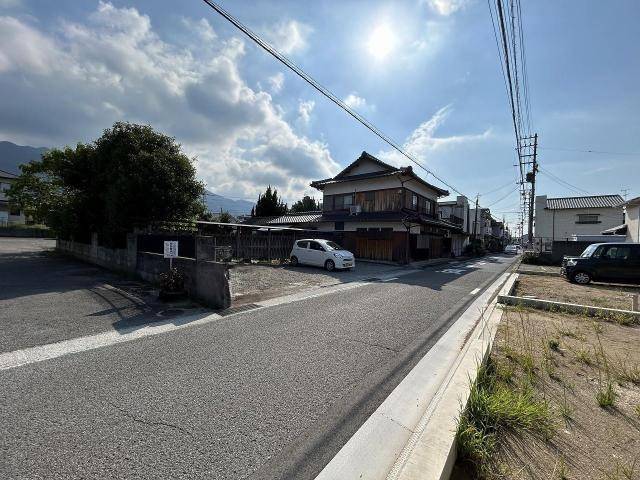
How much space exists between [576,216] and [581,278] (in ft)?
84.5

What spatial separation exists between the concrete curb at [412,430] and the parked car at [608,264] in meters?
11.8

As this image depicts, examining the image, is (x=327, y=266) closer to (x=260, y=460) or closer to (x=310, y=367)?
(x=310, y=367)

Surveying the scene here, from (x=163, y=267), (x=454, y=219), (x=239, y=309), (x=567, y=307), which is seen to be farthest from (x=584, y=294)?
(x=454, y=219)

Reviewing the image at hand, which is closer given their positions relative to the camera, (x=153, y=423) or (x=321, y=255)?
(x=153, y=423)

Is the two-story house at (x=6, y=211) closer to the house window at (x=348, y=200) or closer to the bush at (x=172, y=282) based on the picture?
the house window at (x=348, y=200)

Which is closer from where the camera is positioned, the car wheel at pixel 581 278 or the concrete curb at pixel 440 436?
the concrete curb at pixel 440 436

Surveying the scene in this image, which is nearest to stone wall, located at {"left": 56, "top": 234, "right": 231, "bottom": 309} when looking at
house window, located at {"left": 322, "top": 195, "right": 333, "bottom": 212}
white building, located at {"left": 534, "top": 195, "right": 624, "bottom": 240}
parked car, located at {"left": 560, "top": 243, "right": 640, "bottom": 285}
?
parked car, located at {"left": 560, "top": 243, "right": 640, "bottom": 285}

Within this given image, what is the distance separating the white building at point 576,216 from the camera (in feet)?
98.9

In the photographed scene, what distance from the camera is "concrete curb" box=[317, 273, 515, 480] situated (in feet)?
7.14

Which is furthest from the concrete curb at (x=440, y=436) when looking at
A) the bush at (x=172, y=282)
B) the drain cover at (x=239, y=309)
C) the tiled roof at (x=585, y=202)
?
the tiled roof at (x=585, y=202)

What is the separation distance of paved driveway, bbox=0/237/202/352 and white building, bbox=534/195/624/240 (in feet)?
126

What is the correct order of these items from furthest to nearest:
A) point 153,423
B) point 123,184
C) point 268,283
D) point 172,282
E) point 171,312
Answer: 1. point 123,184
2. point 268,283
3. point 172,282
4. point 171,312
5. point 153,423

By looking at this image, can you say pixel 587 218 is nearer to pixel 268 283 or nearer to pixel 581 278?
pixel 581 278

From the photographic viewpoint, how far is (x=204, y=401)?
3.05m
